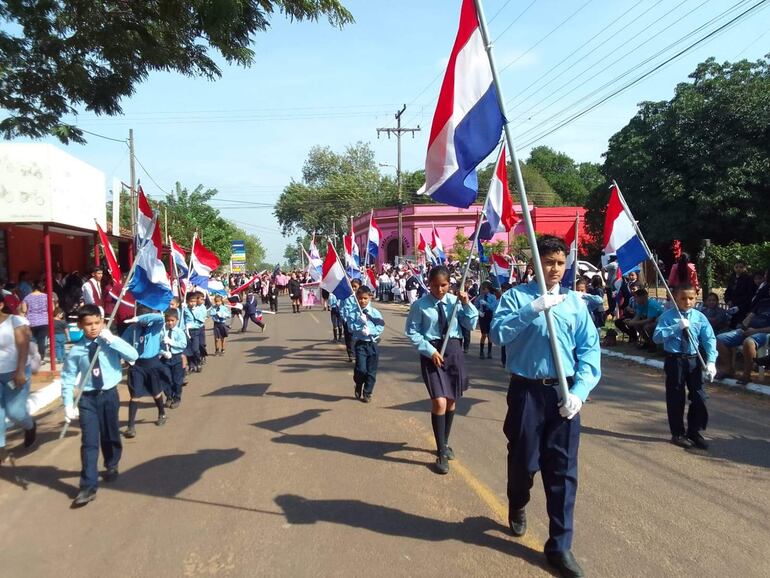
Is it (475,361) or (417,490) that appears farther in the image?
(475,361)

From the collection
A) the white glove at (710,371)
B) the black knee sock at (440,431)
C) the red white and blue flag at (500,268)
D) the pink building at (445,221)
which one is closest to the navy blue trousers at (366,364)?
the black knee sock at (440,431)

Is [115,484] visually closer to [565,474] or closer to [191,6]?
[565,474]

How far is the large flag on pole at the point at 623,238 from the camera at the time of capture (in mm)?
8641

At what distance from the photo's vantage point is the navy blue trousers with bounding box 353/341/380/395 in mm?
8578

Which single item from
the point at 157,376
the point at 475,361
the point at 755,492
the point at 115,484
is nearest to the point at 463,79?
the point at 755,492

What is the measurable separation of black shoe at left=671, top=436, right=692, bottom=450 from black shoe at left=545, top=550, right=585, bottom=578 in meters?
3.03

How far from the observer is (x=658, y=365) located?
1123 centimetres

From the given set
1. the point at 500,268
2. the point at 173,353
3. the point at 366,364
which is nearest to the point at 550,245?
the point at 366,364

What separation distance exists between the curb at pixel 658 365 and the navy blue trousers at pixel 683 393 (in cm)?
308

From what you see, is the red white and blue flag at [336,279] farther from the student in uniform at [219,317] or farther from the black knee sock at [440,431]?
the black knee sock at [440,431]

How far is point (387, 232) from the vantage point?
4806cm

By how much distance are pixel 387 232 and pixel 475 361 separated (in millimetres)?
36374

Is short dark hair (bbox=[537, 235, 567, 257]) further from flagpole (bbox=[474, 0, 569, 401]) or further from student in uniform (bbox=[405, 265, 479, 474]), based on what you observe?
Result: student in uniform (bbox=[405, 265, 479, 474])

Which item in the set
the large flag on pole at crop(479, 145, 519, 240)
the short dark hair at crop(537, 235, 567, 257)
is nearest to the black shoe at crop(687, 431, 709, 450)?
the short dark hair at crop(537, 235, 567, 257)
